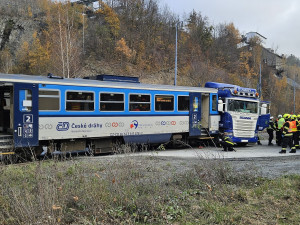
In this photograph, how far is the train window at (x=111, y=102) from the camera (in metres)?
12.1

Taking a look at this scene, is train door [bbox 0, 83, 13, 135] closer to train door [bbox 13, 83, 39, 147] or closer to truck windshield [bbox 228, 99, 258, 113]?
train door [bbox 13, 83, 39, 147]

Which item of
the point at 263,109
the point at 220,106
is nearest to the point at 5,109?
the point at 220,106

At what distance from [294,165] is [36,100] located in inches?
353

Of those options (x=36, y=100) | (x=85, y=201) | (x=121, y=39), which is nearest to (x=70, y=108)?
(x=36, y=100)

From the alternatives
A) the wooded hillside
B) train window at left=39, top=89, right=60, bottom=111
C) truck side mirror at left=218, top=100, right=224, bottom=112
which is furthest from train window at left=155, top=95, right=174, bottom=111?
the wooded hillside

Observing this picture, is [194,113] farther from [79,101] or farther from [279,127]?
[79,101]

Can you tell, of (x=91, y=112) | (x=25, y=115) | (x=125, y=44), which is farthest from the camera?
(x=125, y=44)

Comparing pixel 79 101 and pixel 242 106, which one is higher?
pixel 79 101

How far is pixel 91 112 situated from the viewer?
11789mm

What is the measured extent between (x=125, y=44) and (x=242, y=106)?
2723 cm

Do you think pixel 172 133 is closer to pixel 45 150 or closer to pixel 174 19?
pixel 45 150

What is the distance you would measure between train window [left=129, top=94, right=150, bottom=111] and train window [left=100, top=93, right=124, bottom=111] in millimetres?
468

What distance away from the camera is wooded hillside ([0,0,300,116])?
119 ft

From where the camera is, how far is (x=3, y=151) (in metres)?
9.86
